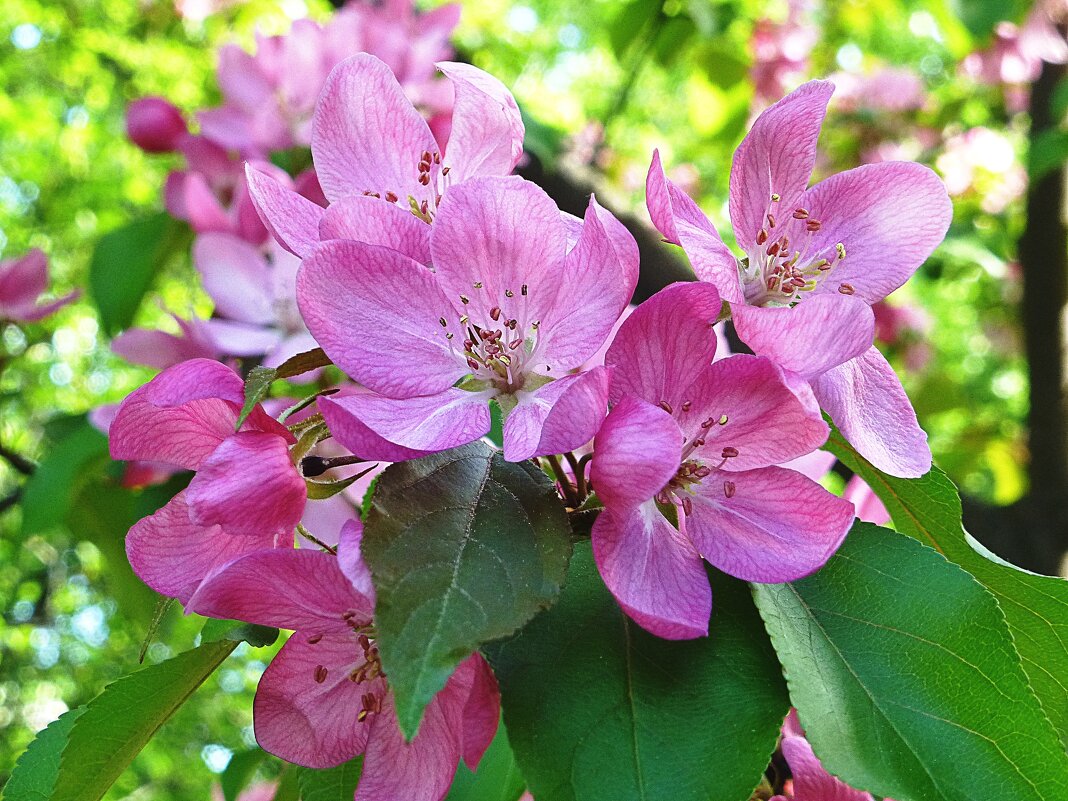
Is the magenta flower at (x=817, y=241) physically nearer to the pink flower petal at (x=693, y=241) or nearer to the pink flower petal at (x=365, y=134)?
the pink flower petal at (x=693, y=241)

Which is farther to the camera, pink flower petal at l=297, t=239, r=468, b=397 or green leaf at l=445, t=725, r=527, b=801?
green leaf at l=445, t=725, r=527, b=801

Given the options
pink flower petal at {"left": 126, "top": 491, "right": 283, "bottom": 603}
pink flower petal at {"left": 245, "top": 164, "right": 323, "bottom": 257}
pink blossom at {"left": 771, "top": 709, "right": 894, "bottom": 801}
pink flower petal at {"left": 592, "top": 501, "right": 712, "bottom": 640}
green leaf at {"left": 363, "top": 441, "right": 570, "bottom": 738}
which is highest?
pink flower petal at {"left": 245, "top": 164, "right": 323, "bottom": 257}

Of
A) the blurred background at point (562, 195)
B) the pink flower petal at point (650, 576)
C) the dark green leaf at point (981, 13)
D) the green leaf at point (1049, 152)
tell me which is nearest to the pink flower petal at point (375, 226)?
the pink flower petal at point (650, 576)

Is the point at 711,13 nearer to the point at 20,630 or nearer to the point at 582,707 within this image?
the point at 582,707

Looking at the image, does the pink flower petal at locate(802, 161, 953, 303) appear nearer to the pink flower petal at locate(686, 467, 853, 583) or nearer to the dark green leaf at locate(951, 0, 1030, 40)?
the pink flower petal at locate(686, 467, 853, 583)

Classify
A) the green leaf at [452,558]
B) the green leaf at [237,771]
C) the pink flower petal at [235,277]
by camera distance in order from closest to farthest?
the green leaf at [452,558] < the green leaf at [237,771] < the pink flower petal at [235,277]

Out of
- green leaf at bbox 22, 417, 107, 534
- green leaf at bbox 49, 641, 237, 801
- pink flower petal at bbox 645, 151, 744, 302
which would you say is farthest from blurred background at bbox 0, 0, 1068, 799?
pink flower petal at bbox 645, 151, 744, 302
